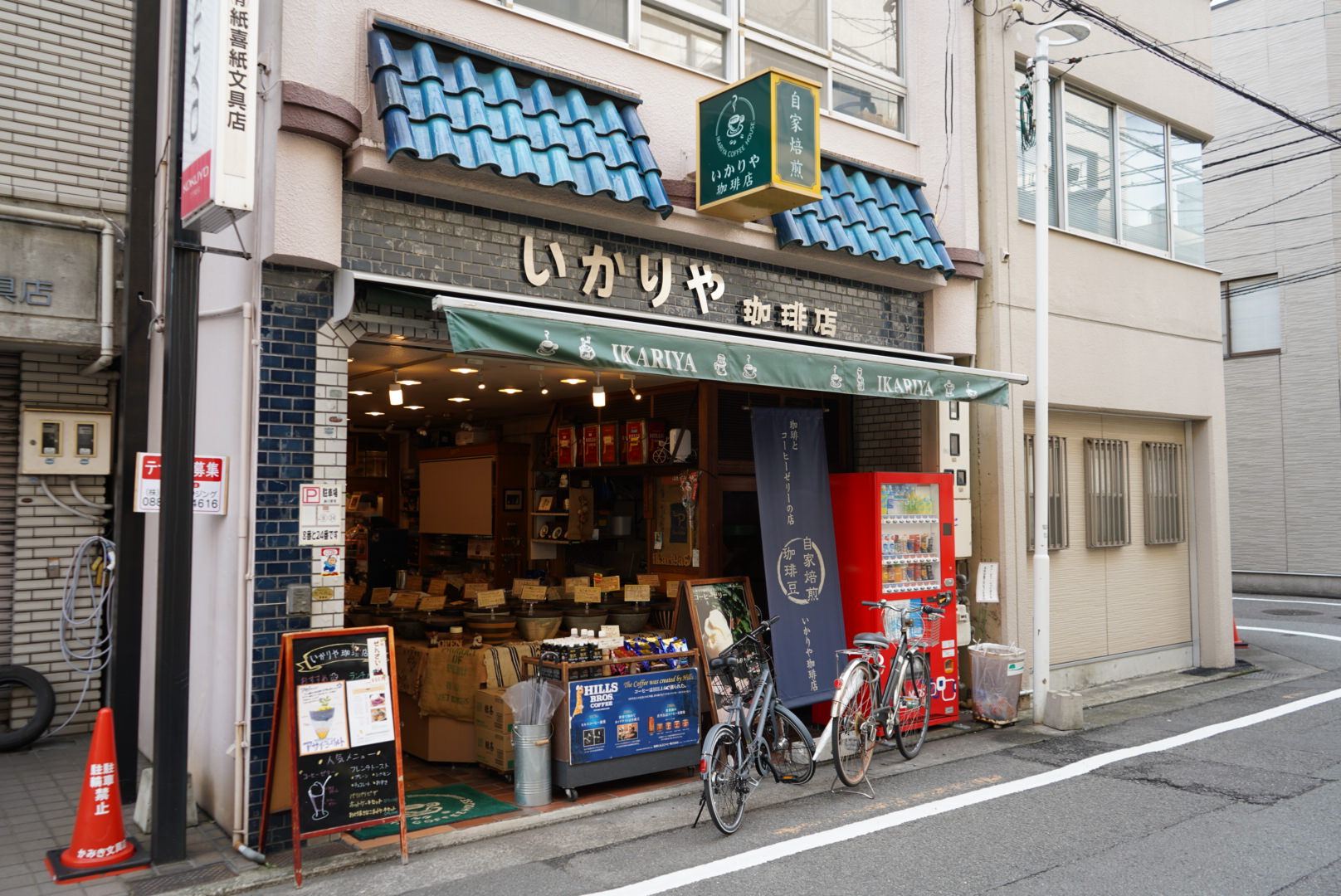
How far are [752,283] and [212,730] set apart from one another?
585 cm

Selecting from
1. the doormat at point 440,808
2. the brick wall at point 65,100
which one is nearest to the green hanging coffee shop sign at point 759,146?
the doormat at point 440,808

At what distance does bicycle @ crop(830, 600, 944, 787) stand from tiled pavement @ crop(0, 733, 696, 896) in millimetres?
1399

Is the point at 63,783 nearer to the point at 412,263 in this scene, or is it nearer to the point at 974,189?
the point at 412,263

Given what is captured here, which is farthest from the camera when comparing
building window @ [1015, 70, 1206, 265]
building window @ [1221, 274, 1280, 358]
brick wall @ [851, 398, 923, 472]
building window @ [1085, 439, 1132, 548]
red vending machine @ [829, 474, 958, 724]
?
building window @ [1221, 274, 1280, 358]

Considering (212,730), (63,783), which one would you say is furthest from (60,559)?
(212,730)

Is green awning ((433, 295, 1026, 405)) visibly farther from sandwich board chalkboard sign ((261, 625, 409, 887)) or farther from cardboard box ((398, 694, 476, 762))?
cardboard box ((398, 694, 476, 762))

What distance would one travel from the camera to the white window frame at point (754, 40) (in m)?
8.30

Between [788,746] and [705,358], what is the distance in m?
3.10

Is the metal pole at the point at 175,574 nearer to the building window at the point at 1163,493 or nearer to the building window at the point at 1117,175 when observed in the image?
the building window at the point at 1117,175

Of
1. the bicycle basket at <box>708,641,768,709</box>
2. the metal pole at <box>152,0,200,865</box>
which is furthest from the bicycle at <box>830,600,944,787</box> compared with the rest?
the metal pole at <box>152,0,200,865</box>

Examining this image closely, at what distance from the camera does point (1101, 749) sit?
30.1 feet

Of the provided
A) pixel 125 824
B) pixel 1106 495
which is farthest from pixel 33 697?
pixel 1106 495

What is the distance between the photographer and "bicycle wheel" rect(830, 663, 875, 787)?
7672mm

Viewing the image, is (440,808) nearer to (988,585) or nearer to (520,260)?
(520,260)
